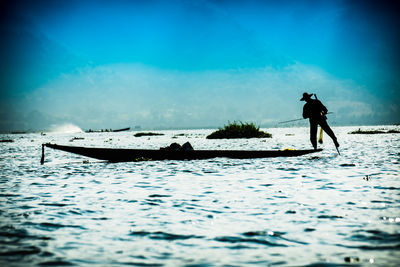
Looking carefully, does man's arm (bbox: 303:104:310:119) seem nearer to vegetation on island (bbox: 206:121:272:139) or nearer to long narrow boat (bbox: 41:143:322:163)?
long narrow boat (bbox: 41:143:322:163)

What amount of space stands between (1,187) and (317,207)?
27.0 ft

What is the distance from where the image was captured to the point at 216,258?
144 inches

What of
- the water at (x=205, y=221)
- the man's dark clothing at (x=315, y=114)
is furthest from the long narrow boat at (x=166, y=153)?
the water at (x=205, y=221)

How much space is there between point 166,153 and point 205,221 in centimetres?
1005

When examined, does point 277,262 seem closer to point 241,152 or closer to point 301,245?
point 301,245

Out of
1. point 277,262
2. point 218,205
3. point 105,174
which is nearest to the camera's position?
point 277,262

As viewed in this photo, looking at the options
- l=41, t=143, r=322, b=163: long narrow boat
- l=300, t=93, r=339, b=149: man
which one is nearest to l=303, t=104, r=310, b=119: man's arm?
l=300, t=93, r=339, b=149: man

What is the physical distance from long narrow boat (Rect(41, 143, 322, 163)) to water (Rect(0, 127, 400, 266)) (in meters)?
4.45

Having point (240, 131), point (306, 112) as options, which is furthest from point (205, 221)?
point (240, 131)

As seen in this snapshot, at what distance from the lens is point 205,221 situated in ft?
17.2

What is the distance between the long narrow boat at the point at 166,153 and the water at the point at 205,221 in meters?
4.45

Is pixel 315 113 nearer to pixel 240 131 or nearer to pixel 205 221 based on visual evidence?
pixel 205 221

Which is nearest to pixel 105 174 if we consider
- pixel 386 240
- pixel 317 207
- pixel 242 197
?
pixel 242 197

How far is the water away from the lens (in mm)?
3730
